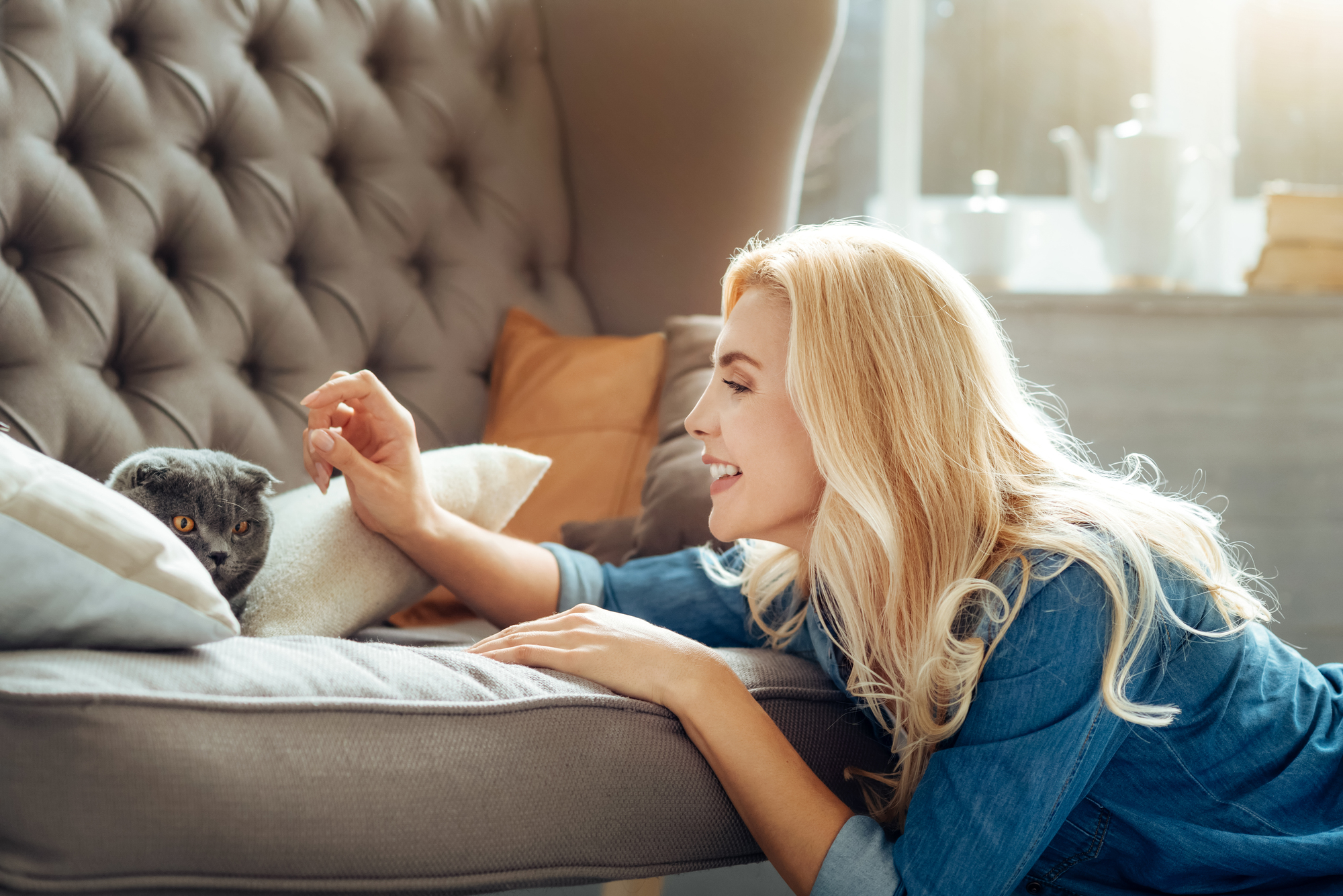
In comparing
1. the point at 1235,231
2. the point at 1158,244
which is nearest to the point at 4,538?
the point at 1158,244

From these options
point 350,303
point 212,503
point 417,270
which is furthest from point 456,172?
point 212,503

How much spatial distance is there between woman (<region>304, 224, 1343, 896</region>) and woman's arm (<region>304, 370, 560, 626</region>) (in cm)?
21

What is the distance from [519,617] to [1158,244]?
164 centimetres

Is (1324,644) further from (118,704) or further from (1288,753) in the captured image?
(118,704)

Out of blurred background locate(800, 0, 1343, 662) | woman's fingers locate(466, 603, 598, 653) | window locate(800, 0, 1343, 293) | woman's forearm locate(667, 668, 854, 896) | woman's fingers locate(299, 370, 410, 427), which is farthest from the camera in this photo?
window locate(800, 0, 1343, 293)

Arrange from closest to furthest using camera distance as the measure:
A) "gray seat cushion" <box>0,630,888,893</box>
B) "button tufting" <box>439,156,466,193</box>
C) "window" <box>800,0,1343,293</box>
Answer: "gray seat cushion" <box>0,630,888,893</box>, "button tufting" <box>439,156,466,193</box>, "window" <box>800,0,1343,293</box>

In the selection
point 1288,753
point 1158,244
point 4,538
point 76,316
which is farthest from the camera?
point 1158,244

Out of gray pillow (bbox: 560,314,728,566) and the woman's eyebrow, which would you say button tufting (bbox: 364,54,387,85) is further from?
the woman's eyebrow

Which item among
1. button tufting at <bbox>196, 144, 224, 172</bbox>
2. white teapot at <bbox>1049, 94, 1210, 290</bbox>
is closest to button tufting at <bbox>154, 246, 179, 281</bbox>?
button tufting at <bbox>196, 144, 224, 172</bbox>

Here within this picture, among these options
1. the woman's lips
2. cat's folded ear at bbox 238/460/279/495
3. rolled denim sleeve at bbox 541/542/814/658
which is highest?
cat's folded ear at bbox 238/460/279/495

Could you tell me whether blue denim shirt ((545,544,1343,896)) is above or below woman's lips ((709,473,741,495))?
below

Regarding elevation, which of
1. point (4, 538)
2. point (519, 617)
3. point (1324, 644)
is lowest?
point (1324, 644)

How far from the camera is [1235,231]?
223 cm

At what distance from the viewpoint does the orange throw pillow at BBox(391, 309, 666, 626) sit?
1.29 m
